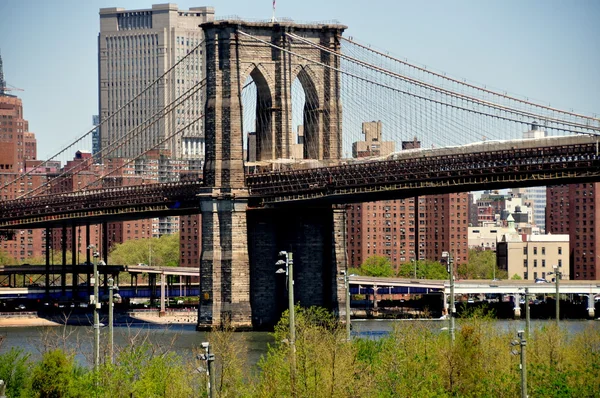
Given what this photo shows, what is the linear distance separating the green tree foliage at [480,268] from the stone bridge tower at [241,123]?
67.6 metres

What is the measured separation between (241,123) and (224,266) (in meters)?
9.15

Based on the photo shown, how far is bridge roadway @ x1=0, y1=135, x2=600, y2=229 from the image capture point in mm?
93250

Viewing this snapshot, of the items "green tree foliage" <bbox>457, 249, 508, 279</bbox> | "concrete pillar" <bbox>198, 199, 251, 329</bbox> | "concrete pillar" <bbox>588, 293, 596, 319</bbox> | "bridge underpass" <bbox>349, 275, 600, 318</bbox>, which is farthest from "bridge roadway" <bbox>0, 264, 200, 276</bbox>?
"green tree foliage" <bbox>457, 249, 508, 279</bbox>

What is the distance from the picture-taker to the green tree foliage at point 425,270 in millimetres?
166375

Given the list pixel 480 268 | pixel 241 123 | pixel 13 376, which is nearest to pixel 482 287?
pixel 241 123

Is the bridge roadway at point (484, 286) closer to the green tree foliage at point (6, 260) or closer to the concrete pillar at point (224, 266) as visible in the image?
the concrete pillar at point (224, 266)

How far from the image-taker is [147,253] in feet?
624

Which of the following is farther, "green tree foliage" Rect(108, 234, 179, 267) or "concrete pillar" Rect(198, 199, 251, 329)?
"green tree foliage" Rect(108, 234, 179, 267)

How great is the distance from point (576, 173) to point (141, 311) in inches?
1924

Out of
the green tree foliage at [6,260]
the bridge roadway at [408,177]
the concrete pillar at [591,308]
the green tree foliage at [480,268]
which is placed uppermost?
the bridge roadway at [408,177]

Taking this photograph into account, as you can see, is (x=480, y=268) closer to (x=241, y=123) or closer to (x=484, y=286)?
(x=484, y=286)

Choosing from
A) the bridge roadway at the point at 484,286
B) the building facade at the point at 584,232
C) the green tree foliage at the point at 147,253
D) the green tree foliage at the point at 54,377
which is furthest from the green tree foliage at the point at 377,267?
the green tree foliage at the point at 54,377

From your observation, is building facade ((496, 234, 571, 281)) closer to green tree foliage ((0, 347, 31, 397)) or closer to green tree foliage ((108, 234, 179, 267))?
green tree foliage ((108, 234, 179, 267))

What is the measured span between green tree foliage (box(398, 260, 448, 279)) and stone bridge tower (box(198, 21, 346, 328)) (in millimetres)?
58256
